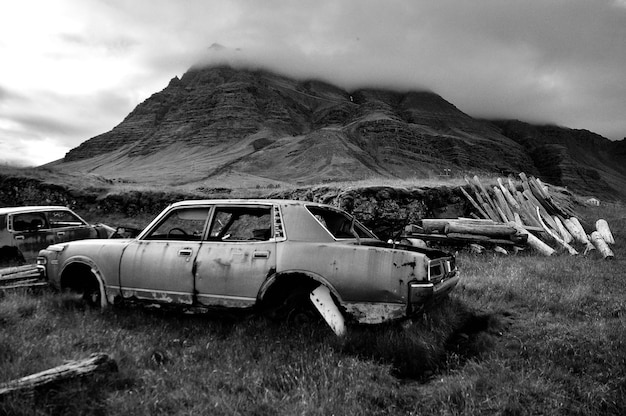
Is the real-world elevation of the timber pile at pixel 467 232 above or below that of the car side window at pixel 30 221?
below

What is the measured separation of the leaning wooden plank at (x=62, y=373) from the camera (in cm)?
289

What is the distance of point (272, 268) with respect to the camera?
173 inches

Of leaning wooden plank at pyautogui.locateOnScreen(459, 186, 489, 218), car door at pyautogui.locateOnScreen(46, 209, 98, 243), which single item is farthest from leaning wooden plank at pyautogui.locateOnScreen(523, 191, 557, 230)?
car door at pyautogui.locateOnScreen(46, 209, 98, 243)

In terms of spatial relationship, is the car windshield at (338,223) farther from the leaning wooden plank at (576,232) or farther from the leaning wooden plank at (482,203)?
the leaning wooden plank at (482,203)

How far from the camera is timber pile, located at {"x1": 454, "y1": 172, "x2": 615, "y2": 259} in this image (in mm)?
10047

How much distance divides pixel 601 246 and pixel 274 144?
123 metres

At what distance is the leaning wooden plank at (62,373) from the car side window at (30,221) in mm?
8531

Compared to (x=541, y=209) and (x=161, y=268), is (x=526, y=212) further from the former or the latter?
(x=161, y=268)

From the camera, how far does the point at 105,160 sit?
140750mm

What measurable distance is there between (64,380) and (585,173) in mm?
235278

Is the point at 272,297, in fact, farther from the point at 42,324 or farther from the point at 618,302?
the point at 618,302

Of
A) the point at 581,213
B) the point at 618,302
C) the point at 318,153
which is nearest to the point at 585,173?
the point at 318,153

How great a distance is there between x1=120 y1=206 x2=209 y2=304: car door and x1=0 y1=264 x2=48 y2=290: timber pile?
6.53 ft

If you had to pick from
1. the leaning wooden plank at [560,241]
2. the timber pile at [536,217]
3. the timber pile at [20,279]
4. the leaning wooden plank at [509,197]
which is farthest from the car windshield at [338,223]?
the leaning wooden plank at [509,197]
